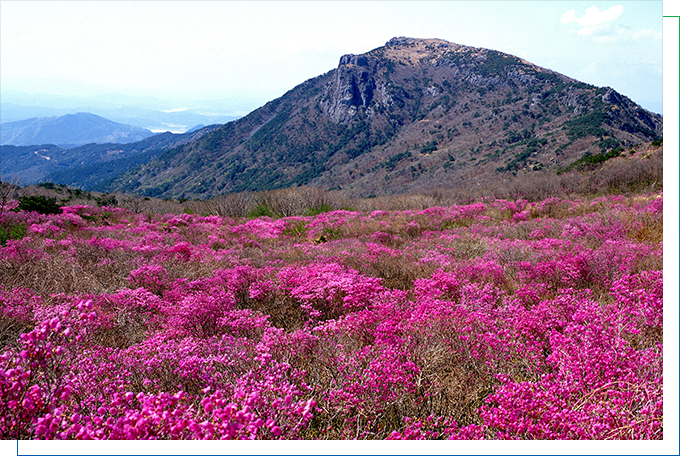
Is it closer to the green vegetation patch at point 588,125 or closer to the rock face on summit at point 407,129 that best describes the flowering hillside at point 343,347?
the rock face on summit at point 407,129

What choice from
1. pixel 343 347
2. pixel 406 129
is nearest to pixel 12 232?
pixel 343 347

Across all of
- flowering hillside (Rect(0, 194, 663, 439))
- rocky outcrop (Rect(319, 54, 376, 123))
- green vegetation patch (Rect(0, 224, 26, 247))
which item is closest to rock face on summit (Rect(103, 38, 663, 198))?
rocky outcrop (Rect(319, 54, 376, 123))

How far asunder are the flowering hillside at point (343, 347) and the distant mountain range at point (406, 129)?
65.4 metres

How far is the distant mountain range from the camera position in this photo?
79438mm

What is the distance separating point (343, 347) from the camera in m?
2.88

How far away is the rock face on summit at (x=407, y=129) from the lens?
79312 mm

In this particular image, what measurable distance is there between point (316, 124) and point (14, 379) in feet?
543

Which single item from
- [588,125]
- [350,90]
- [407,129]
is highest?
[350,90]

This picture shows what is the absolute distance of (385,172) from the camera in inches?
4176

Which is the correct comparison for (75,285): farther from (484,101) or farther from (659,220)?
(484,101)

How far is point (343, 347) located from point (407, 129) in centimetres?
14306

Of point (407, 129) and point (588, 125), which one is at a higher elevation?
point (407, 129)

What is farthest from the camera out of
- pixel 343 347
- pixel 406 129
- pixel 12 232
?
pixel 406 129

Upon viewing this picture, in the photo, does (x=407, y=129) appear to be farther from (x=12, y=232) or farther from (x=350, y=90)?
(x=12, y=232)
